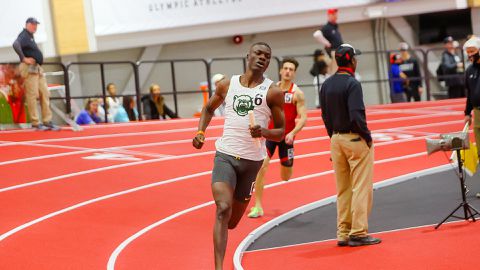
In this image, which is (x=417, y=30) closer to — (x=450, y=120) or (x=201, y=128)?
(x=450, y=120)

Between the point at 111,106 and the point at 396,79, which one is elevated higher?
the point at 111,106

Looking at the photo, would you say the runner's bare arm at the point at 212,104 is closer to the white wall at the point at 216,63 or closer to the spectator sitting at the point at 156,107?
the spectator sitting at the point at 156,107

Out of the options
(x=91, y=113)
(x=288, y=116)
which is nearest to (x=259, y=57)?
(x=288, y=116)

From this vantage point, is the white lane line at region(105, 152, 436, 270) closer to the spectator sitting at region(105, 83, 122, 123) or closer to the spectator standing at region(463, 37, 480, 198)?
the spectator standing at region(463, 37, 480, 198)

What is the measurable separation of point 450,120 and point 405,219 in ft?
31.5

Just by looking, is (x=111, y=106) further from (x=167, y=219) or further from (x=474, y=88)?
(x=474, y=88)

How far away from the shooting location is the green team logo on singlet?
7.90 metres

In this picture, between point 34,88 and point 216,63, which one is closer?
point 34,88

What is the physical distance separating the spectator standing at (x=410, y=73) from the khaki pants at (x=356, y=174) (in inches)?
564

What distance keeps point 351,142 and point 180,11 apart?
1524cm

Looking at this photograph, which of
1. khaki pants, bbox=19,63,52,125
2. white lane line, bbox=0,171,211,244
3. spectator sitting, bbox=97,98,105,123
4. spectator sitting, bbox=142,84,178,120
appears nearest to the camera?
white lane line, bbox=0,171,211,244

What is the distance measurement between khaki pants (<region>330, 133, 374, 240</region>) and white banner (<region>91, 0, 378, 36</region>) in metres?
14.8

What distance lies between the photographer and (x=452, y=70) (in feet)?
79.5

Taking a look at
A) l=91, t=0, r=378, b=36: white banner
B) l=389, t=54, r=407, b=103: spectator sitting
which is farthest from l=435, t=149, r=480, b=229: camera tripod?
l=91, t=0, r=378, b=36: white banner
